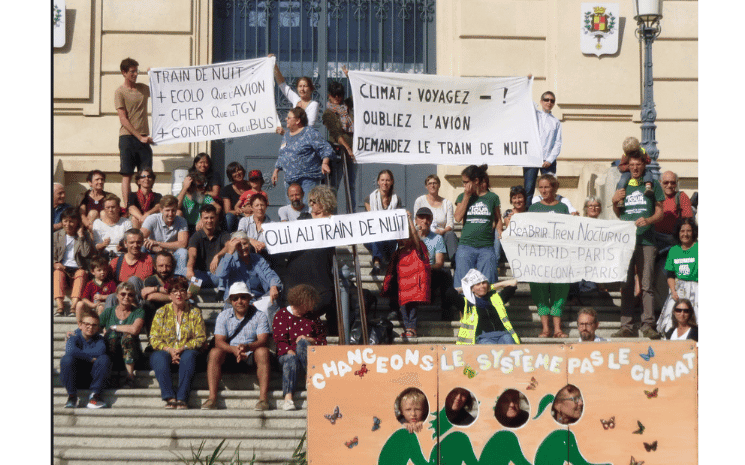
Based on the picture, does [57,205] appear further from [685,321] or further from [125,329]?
[685,321]

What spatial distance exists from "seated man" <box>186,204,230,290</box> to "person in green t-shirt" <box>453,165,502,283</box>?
7.81 feet

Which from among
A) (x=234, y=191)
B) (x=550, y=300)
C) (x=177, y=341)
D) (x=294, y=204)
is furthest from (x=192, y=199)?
(x=550, y=300)

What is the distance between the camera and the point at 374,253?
12.2 m

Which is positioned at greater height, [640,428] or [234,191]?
[234,191]

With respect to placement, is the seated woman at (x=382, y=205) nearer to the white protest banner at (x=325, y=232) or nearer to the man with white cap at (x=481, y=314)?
the man with white cap at (x=481, y=314)

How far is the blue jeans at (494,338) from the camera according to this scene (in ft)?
33.2

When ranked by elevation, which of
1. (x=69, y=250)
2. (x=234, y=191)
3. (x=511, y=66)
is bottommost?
(x=69, y=250)

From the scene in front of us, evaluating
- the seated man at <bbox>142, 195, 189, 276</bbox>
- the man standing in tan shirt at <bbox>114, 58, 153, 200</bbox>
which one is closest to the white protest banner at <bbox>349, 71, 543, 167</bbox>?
the seated man at <bbox>142, 195, 189, 276</bbox>

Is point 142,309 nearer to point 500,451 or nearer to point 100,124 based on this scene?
point 500,451

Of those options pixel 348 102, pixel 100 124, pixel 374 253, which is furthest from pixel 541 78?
pixel 100 124

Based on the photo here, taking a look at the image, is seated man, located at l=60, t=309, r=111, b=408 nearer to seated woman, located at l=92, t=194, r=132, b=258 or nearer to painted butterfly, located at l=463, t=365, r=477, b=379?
seated woman, located at l=92, t=194, r=132, b=258

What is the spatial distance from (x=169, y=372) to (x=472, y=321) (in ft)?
8.97

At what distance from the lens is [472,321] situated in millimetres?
10312

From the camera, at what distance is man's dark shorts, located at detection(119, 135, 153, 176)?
13.5 m
